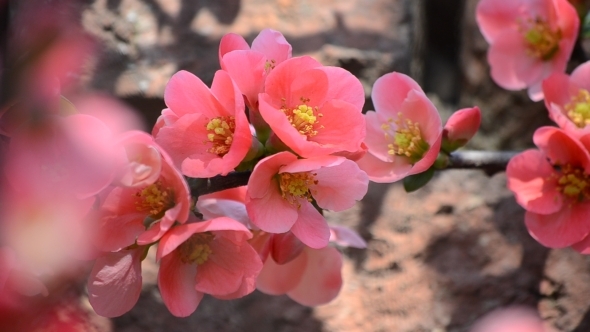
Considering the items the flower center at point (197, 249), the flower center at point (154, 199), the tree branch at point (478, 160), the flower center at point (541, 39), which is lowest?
the tree branch at point (478, 160)

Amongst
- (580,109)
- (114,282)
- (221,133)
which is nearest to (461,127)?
(580,109)

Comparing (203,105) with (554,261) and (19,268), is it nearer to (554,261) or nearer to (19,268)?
(19,268)

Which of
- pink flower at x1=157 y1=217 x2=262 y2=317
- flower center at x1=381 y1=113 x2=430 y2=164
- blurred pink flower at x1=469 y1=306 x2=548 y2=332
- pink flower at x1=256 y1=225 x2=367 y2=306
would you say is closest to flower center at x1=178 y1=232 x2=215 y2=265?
pink flower at x1=157 y1=217 x2=262 y2=317

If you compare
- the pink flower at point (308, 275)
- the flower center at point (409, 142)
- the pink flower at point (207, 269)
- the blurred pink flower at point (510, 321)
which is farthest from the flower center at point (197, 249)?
the blurred pink flower at point (510, 321)

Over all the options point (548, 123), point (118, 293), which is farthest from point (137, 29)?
point (548, 123)

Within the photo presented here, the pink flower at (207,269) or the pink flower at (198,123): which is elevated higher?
the pink flower at (198,123)

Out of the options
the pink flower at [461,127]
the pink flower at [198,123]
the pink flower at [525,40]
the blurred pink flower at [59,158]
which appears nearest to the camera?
the blurred pink flower at [59,158]

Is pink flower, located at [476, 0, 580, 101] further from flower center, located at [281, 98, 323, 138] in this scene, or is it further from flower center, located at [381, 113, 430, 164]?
flower center, located at [281, 98, 323, 138]

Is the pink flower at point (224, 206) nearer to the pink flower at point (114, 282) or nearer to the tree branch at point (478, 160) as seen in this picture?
the pink flower at point (114, 282)
